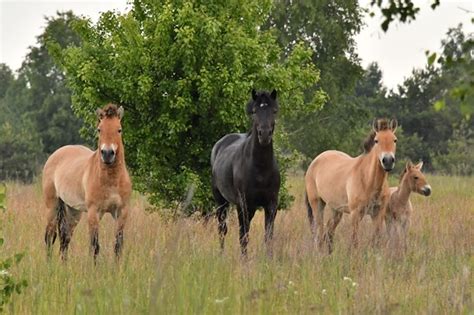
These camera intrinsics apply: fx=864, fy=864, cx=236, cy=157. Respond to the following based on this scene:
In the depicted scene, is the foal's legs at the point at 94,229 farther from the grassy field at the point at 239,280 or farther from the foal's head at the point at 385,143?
the foal's head at the point at 385,143

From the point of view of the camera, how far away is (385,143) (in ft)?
35.1

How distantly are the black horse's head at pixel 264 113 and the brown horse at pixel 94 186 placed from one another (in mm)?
1582

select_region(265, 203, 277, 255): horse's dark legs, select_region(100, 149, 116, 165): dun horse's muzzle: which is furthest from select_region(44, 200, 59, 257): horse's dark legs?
select_region(265, 203, 277, 255): horse's dark legs

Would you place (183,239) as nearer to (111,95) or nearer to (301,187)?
(111,95)

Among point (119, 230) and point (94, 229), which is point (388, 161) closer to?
point (119, 230)

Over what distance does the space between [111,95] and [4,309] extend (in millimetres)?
7169

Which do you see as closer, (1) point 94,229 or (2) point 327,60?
(1) point 94,229

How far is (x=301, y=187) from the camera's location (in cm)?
2450

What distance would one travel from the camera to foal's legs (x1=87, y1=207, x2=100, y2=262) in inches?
371

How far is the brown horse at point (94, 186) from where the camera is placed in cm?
938

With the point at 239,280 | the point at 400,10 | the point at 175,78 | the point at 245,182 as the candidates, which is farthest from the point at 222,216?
the point at 400,10

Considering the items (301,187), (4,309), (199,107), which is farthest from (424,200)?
(4,309)

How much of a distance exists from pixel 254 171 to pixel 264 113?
35.7 inches

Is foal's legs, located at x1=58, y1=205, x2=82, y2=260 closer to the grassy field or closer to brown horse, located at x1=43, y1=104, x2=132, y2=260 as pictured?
brown horse, located at x1=43, y1=104, x2=132, y2=260
